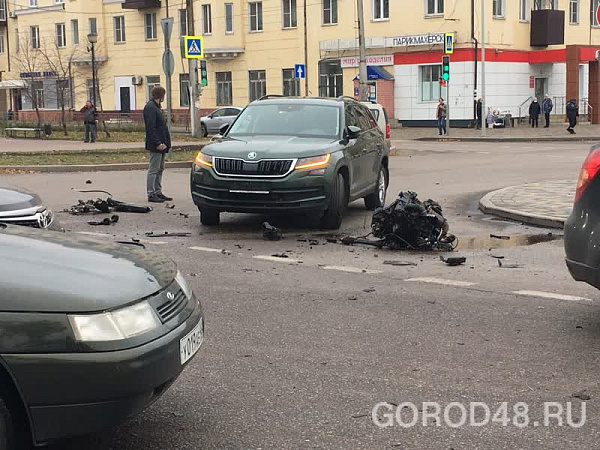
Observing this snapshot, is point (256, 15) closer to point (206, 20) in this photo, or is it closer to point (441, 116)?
point (206, 20)

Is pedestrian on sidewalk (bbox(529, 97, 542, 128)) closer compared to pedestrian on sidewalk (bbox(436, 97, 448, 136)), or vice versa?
pedestrian on sidewalk (bbox(436, 97, 448, 136))

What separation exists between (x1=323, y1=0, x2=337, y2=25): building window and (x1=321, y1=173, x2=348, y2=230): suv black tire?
41199mm

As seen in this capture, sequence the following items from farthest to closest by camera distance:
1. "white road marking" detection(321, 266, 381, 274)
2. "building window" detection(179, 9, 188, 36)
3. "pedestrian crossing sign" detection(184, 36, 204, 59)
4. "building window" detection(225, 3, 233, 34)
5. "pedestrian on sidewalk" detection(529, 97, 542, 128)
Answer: "building window" detection(179, 9, 188, 36)
"building window" detection(225, 3, 233, 34)
"pedestrian on sidewalk" detection(529, 97, 542, 128)
"pedestrian crossing sign" detection(184, 36, 204, 59)
"white road marking" detection(321, 266, 381, 274)

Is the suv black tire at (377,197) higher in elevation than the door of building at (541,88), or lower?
lower

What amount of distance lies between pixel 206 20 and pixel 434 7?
16278 millimetres

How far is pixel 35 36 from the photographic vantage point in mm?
68188

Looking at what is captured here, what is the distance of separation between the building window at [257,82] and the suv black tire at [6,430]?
5243cm

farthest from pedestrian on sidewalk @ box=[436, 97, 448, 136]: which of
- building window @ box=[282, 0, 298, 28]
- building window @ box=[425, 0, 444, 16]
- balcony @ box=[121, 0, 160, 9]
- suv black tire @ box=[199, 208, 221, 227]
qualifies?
suv black tire @ box=[199, 208, 221, 227]

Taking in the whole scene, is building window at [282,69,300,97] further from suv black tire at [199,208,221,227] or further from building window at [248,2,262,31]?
Result: suv black tire at [199,208,221,227]

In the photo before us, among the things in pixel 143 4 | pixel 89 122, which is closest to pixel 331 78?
pixel 143 4

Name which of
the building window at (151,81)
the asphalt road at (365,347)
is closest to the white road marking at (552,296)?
the asphalt road at (365,347)

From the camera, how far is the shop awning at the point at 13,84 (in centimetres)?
6844

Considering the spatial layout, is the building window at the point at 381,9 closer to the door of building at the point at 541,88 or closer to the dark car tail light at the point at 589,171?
the door of building at the point at 541,88

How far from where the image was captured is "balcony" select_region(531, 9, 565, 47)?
48.9 m
